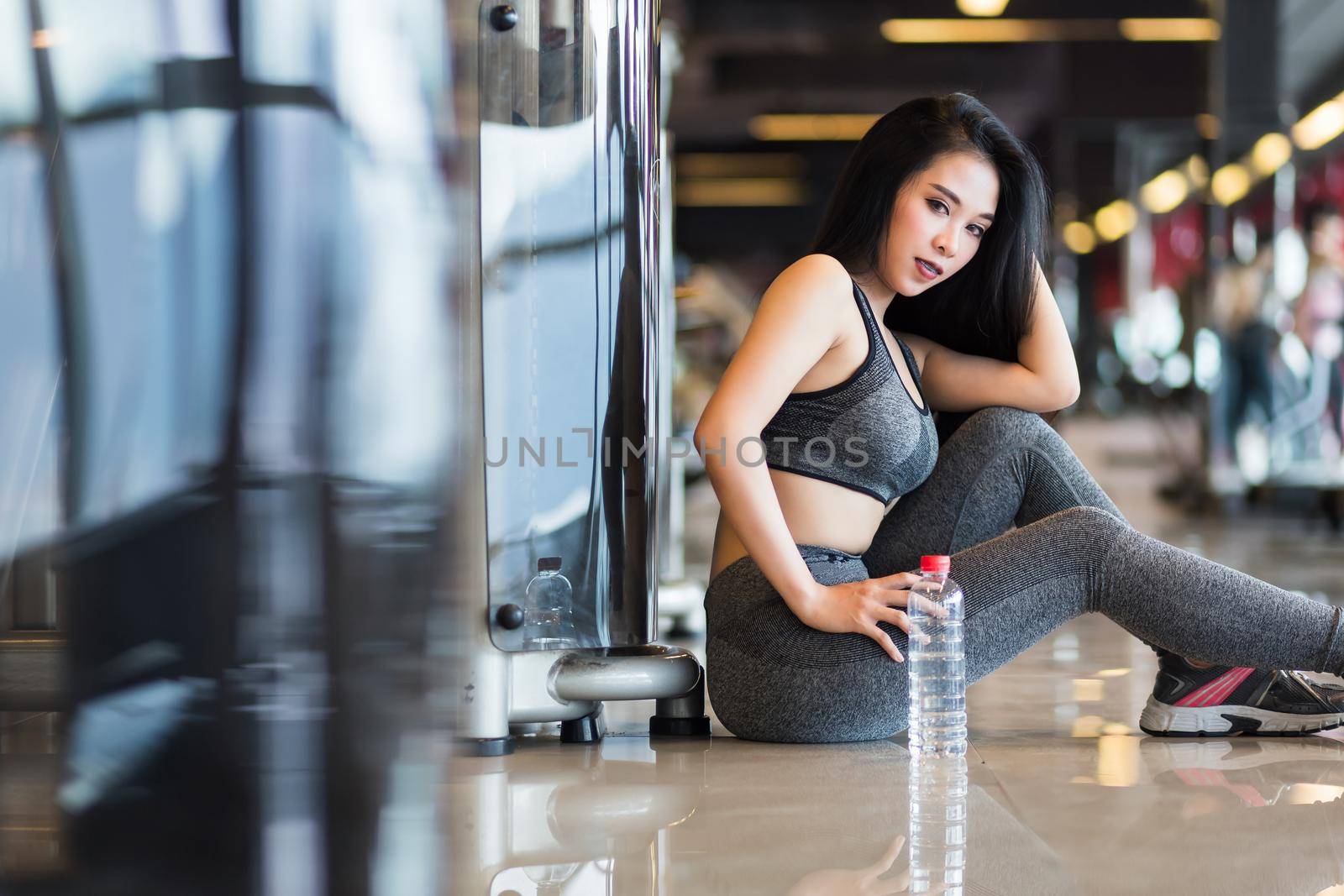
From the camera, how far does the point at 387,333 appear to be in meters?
0.52

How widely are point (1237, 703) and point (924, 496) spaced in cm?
44

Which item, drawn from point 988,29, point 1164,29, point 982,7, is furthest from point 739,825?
point 1164,29

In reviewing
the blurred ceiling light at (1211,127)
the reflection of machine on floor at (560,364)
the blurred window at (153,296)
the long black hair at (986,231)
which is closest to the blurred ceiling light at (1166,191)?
the blurred ceiling light at (1211,127)

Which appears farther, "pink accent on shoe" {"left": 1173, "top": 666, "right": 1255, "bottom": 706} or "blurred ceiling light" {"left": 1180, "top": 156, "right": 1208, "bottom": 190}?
"blurred ceiling light" {"left": 1180, "top": 156, "right": 1208, "bottom": 190}

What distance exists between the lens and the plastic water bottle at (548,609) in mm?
1563

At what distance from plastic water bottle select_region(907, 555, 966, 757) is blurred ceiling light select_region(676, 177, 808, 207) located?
19.0 m

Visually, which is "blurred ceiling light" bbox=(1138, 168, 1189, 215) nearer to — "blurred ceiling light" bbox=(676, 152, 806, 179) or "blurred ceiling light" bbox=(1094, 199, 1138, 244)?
"blurred ceiling light" bbox=(1094, 199, 1138, 244)

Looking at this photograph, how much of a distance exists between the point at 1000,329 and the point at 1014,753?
1.79ft

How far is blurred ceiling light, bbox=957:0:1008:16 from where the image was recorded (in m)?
9.48

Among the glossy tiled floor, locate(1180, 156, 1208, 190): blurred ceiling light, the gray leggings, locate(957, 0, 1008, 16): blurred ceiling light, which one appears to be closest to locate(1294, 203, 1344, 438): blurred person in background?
locate(957, 0, 1008, 16): blurred ceiling light

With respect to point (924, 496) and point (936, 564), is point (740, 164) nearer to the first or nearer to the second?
point (924, 496)

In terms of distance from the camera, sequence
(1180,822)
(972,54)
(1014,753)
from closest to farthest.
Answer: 1. (1180,822)
2. (1014,753)
3. (972,54)

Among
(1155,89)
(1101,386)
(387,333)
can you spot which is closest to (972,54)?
(1155,89)

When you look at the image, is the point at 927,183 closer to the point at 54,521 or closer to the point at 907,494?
the point at 907,494
